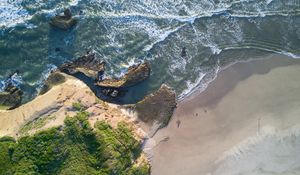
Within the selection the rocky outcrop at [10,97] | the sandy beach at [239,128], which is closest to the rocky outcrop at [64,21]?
the rocky outcrop at [10,97]

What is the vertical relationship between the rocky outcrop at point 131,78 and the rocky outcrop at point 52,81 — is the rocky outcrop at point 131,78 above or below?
above

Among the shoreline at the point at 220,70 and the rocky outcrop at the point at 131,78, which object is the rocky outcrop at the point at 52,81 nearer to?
the rocky outcrop at the point at 131,78

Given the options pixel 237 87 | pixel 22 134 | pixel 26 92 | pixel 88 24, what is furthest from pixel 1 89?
pixel 237 87

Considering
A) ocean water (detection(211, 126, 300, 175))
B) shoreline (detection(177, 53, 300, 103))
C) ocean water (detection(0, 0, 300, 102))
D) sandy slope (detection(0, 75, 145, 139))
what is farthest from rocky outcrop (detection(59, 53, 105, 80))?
ocean water (detection(211, 126, 300, 175))

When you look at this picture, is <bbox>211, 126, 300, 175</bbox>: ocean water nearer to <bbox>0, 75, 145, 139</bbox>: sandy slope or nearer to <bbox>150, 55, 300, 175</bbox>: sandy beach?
<bbox>150, 55, 300, 175</bbox>: sandy beach

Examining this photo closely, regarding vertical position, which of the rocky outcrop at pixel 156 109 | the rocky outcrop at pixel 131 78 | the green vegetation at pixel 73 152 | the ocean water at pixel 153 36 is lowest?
the green vegetation at pixel 73 152

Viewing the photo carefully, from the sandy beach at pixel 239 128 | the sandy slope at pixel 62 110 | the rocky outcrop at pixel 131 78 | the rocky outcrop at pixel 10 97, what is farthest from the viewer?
the rocky outcrop at pixel 131 78

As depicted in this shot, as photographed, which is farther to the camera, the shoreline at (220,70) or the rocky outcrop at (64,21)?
the rocky outcrop at (64,21)
